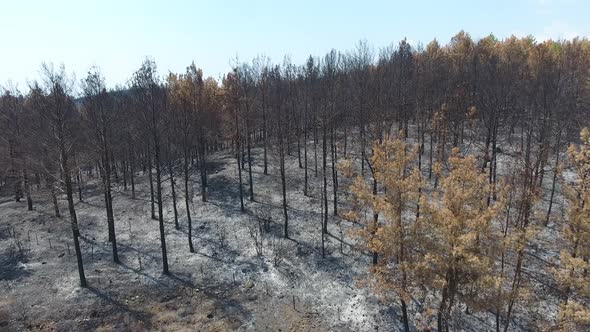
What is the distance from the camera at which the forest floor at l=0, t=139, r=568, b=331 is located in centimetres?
1975

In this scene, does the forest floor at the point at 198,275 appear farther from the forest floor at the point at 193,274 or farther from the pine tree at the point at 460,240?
the pine tree at the point at 460,240

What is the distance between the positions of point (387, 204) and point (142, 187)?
3400 centimetres

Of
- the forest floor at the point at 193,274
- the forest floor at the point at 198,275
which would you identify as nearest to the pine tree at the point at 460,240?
the forest floor at the point at 198,275

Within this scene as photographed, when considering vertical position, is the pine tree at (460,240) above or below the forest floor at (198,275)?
above

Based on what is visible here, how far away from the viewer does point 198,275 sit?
78.8ft

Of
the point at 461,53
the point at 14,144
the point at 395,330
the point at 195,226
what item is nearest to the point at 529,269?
the point at 395,330

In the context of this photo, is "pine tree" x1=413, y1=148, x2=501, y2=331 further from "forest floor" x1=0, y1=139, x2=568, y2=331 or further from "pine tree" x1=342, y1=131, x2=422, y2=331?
"forest floor" x1=0, y1=139, x2=568, y2=331

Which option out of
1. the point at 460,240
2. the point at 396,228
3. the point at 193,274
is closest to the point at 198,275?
the point at 193,274

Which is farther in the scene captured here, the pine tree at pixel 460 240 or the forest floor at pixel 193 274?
the forest floor at pixel 193 274

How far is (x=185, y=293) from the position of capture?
2219 centimetres

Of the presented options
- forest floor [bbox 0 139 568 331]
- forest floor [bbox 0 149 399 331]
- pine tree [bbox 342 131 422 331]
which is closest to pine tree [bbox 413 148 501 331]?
pine tree [bbox 342 131 422 331]

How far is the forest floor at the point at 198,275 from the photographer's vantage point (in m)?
19.8

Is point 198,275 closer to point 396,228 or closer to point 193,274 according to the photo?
point 193,274

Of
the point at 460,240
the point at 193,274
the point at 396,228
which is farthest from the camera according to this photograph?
the point at 193,274
